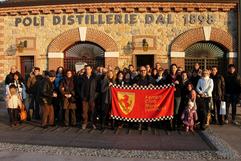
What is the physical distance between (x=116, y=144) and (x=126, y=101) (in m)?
2.30

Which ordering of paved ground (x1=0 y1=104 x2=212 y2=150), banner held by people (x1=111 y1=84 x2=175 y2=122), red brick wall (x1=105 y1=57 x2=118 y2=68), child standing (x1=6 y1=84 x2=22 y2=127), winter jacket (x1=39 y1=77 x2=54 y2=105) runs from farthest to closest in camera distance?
red brick wall (x1=105 y1=57 x2=118 y2=68) → child standing (x1=6 y1=84 x2=22 y2=127) → winter jacket (x1=39 y1=77 x2=54 y2=105) → banner held by people (x1=111 y1=84 x2=175 y2=122) → paved ground (x1=0 y1=104 x2=212 y2=150)

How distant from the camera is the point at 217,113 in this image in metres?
11.8

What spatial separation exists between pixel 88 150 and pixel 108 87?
3.14 meters

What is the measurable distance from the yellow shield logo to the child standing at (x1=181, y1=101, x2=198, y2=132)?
1.51 metres

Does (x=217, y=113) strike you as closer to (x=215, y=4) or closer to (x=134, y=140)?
(x=134, y=140)

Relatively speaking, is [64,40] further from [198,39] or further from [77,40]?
[198,39]

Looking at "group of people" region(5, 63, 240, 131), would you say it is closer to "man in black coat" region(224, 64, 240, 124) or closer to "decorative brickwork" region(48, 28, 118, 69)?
"man in black coat" region(224, 64, 240, 124)

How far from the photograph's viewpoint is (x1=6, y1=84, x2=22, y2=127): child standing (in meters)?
11.5

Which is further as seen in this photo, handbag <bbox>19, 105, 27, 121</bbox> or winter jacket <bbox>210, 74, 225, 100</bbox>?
handbag <bbox>19, 105, 27, 121</bbox>

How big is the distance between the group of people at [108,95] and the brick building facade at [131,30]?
493cm

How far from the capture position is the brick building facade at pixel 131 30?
16.7m

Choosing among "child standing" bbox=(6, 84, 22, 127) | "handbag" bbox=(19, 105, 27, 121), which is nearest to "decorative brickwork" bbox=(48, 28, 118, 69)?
"handbag" bbox=(19, 105, 27, 121)

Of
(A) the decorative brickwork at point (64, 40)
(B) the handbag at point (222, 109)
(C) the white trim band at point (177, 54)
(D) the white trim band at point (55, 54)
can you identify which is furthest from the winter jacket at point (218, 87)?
(D) the white trim band at point (55, 54)

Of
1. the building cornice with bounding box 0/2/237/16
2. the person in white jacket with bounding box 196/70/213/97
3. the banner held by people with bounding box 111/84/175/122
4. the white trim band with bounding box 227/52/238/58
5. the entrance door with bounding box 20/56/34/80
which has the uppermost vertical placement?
the building cornice with bounding box 0/2/237/16
